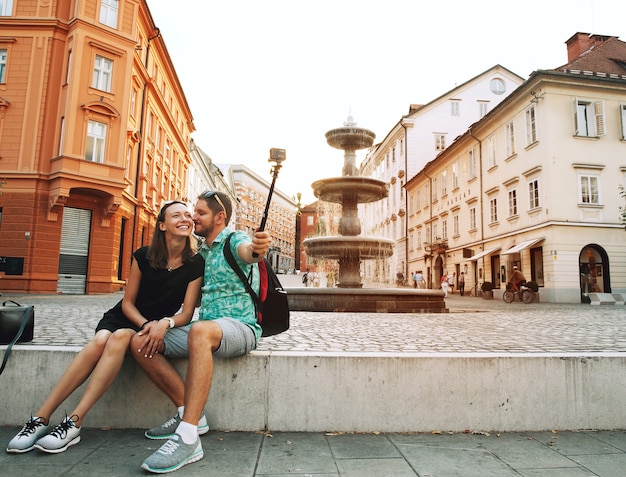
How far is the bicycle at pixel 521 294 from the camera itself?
65.7 feet

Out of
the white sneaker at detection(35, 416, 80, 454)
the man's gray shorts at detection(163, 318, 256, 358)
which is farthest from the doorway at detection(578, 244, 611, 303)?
the white sneaker at detection(35, 416, 80, 454)

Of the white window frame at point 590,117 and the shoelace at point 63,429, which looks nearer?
→ the shoelace at point 63,429

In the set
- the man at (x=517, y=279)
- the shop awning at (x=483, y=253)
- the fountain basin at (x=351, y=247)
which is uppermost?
the shop awning at (x=483, y=253)

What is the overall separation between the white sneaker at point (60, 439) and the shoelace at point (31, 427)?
105 mm

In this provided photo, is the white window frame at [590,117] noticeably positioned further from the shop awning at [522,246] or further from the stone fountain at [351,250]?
the stone fountain at [351,250]

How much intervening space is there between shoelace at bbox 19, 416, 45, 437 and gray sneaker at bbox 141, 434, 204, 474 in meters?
0.80

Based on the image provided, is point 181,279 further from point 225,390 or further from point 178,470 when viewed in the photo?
point 178,470

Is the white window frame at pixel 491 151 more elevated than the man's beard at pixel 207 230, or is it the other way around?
the white window frame at pixel 491 151

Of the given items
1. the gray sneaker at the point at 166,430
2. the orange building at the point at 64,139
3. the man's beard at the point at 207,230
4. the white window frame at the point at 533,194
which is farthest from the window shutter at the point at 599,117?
the gray sneaker at the point at 166,430

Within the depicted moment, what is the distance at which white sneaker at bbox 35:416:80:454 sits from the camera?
2.71 m

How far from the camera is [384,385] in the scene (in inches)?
132

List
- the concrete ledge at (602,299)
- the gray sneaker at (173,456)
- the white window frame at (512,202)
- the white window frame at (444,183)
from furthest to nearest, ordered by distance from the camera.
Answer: the white window frame at (444,183), the white window frame at (512,202), the concrete ledge at (602,299), the gray sneaker at (173,456)

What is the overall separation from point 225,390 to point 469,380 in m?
1.74

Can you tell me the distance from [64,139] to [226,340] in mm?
19936
